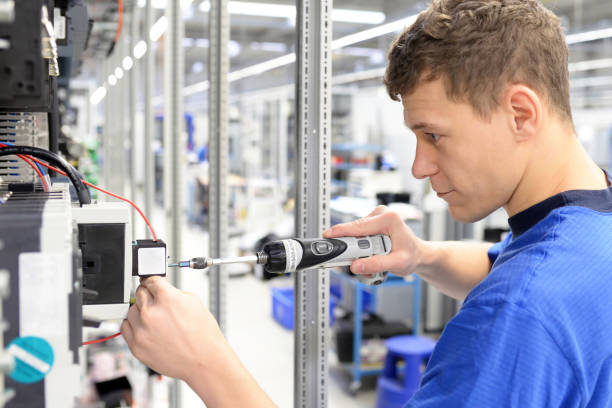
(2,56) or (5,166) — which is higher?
(2,56)

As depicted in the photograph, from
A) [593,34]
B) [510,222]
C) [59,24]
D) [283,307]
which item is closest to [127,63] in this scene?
[283,307]

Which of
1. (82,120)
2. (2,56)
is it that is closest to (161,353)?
(2,56)

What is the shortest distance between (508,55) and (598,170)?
0.27m

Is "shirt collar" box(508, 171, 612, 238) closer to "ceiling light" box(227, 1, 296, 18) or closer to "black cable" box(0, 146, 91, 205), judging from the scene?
"black cable" box(0, 146, 91, 205)

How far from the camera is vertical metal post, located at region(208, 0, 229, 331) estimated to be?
159 cm

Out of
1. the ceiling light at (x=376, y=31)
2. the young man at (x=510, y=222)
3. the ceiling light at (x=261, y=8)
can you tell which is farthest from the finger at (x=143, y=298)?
the ceiling light at (x=261, y=8)

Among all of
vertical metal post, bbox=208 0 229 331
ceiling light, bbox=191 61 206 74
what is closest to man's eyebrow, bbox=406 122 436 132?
vertical metal post, bbox=208 0 229 331

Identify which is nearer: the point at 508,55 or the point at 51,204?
the point at 51,204

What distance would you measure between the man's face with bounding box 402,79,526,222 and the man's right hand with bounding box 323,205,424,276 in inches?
10.1

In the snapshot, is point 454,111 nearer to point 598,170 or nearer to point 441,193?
point 441,193

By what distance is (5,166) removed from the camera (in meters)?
1.24

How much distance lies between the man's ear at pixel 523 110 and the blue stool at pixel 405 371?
8.26 ft

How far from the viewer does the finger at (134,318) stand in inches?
31.7

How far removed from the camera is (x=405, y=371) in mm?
3221
